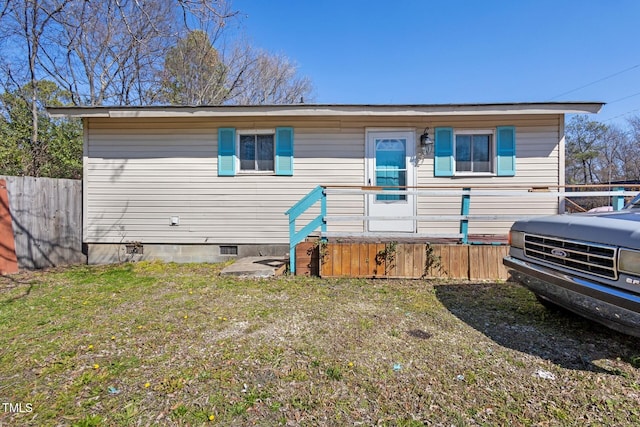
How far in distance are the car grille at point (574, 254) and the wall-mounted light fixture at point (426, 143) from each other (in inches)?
142

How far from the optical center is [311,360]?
2551 mm

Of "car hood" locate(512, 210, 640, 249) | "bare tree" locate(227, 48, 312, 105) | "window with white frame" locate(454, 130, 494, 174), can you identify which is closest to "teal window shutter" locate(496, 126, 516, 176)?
"window with white frame" locate(454, 130, 494, 174)

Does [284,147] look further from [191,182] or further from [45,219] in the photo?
[45,219]

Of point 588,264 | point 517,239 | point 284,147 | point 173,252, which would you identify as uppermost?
point 284,147

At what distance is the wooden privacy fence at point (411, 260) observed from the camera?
478cm

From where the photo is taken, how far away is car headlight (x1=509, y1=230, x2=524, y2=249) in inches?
124

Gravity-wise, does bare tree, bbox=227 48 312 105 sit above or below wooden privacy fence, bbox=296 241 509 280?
above

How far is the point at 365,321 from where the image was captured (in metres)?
3.34

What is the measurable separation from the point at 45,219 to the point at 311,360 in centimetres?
654

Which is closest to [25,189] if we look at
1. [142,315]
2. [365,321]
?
[142,315]

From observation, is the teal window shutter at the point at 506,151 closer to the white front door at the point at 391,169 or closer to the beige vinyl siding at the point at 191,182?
the white front door at the point at 391,169

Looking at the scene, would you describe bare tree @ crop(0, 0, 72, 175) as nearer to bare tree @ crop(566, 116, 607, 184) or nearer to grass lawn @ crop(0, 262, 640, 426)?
grass lawn @ crop(0, 262, 640, 426)

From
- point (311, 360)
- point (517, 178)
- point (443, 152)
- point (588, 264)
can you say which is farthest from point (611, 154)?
point (311, 360)

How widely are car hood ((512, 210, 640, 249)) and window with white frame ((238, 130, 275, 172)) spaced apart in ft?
16.1
